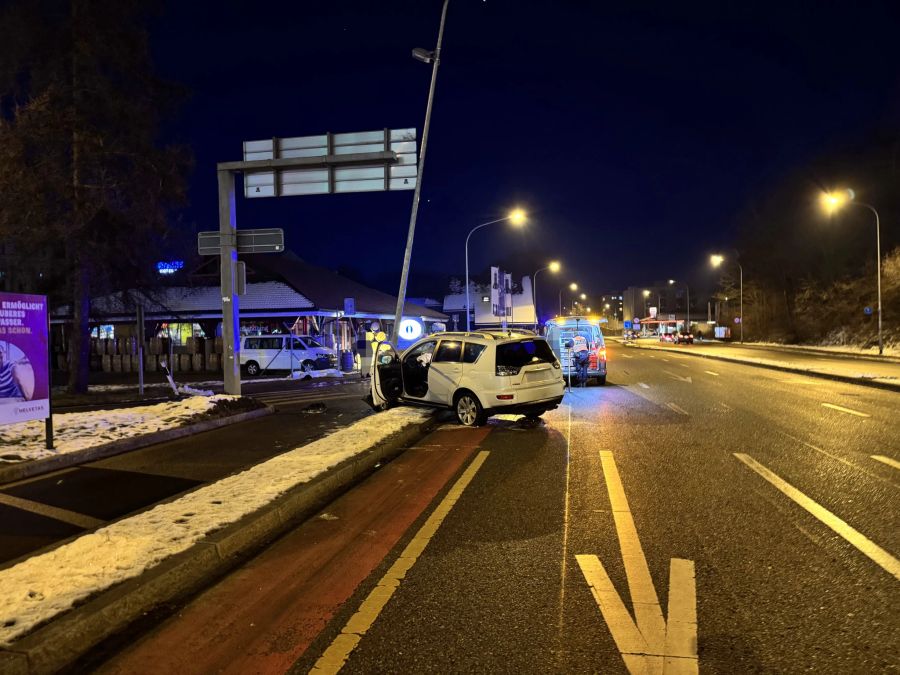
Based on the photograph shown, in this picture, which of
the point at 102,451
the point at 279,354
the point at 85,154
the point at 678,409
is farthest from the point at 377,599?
the point at 279,354

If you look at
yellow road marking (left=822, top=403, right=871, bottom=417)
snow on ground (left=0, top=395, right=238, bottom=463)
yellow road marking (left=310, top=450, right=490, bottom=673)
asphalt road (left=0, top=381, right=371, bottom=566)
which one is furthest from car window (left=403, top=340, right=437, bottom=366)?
yellow road marking (left=822, top=403, right=871, bottom=417)

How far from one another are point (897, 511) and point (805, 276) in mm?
60576

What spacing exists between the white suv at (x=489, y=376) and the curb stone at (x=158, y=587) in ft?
15.4

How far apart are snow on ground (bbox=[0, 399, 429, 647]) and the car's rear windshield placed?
436cm

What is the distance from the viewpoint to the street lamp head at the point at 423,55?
16.5 metres

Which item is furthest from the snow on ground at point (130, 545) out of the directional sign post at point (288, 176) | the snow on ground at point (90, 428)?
the directional sign post at point (288, 176)

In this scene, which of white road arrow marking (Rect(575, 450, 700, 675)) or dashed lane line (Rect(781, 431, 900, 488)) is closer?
white road arrow marking (Rect(575, 450, 700, 675))

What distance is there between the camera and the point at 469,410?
476 inches

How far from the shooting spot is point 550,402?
11.9 m

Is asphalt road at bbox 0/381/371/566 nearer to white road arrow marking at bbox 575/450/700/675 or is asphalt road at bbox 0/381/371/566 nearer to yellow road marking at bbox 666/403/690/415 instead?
white road arrow marking at bbox 575/450/700/675

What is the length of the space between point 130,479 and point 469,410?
5995 millimetres

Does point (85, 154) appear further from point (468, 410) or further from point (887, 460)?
point (887, 460)

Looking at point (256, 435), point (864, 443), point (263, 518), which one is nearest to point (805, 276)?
point (864, 443)

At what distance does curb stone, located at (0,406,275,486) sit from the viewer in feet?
27.2
